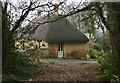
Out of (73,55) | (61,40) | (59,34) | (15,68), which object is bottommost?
(73,55)

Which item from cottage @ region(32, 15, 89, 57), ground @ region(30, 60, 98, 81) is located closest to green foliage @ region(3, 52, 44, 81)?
ground @ region(30, 60, 98, 81)

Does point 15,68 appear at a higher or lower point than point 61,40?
lower

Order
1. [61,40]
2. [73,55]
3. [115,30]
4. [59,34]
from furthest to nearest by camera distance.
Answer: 1. [59,34]
2. [73,55]
3. [61,40]
4. [115,30]

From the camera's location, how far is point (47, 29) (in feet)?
61.1

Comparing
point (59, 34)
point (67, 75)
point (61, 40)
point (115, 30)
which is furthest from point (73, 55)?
point (115, 30)

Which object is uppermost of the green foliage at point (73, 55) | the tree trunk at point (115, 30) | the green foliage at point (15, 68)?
the tree trunk at point (115, 30)

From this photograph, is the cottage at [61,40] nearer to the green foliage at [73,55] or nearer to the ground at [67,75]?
the green foliage at [73,55]

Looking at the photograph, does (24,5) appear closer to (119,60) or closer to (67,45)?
(119,60)

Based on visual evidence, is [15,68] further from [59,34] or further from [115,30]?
[59,34]

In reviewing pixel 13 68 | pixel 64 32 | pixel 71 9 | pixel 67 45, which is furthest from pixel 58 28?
pixel 13 68

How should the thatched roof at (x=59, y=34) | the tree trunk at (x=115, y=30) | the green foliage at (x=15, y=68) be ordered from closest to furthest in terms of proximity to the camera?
the tree trunk at (x=115, y=30) → the green foliage at (x=15, y=68) → the thatched roof at (x=59, y=34)

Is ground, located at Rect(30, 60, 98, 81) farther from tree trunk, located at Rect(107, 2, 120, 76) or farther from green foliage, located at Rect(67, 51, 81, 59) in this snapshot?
green foliage, located at Rect(67, 51, 81, 59)

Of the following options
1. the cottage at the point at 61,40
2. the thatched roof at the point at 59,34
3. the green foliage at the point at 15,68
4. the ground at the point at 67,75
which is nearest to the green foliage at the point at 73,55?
the cottage at the point at 61,40

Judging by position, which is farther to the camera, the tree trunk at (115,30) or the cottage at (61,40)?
the cottage at (61,40)
